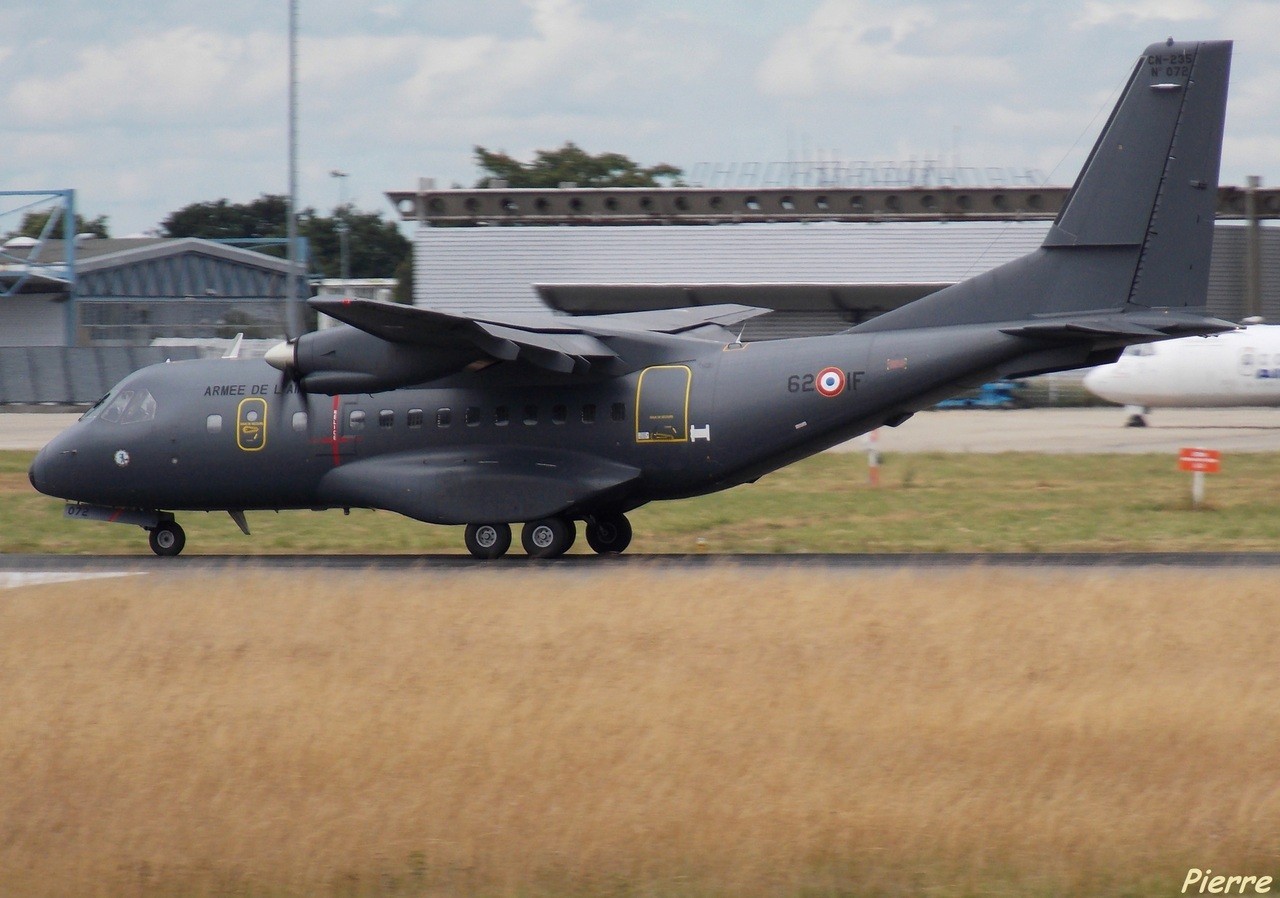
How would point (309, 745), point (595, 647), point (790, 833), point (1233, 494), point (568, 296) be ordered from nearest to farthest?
point (790, 833), point (309, 745), point (595, 647), point (1233, 494), point (568, 296)

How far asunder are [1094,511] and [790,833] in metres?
18.9

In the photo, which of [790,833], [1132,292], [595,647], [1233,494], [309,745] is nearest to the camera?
[790,833]

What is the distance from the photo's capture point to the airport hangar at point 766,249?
60.9m

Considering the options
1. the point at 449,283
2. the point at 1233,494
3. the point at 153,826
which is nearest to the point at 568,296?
the point at 449,283

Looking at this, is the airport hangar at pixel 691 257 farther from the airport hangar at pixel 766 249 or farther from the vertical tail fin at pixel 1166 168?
the vertical tail fin at pixel 1166 168

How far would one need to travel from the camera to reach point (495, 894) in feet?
23.1

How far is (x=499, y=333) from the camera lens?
1828 cm

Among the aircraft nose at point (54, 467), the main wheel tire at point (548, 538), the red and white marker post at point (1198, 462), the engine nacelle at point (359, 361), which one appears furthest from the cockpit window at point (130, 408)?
the red and white marker post at point (1198, 462)

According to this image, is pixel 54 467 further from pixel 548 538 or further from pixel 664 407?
pixel 664 407

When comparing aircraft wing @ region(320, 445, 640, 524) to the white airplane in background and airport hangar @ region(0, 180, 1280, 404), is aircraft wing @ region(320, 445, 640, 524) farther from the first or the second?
airport hangar @ region(0, 180, 1280, 404)

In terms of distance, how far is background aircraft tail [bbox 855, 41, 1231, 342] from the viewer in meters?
17.8

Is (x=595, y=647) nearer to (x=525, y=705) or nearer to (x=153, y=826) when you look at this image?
(x=525, y=705)

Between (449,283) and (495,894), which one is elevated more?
(449,283)

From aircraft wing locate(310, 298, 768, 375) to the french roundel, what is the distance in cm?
258
